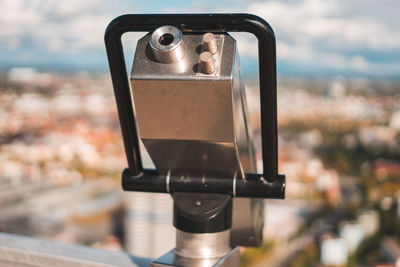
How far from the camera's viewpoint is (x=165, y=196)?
9820 millimetres

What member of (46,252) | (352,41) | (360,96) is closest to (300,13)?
(360,96)

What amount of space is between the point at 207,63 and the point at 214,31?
6 cm

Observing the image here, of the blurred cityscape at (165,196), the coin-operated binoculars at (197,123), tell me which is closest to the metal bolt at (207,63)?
the coin-operated binoculars at (197,123)

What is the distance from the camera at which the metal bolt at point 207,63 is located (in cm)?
42

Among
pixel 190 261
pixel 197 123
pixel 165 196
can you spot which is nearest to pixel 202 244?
pixel 190 261

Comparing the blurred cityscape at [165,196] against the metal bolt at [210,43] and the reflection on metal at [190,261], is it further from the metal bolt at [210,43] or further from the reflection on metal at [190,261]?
the metal bolt at [210,43]

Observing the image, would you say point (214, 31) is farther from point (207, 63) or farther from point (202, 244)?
point (202, 244)

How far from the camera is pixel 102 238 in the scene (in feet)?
37.2

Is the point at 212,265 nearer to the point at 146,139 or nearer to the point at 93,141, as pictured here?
the point at 146,139

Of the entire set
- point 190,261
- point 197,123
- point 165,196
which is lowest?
point 165,196

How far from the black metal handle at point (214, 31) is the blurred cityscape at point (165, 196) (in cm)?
895

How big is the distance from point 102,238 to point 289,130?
5714mm

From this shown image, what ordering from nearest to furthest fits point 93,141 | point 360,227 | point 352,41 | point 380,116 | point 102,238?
point 360,227, point 102,238, point 380,116, point 93,141, point 352,41

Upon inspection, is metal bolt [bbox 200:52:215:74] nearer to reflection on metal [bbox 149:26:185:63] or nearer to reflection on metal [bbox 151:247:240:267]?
reflection on metal [bbox 149:26:185:63]
